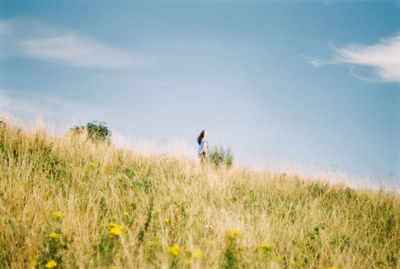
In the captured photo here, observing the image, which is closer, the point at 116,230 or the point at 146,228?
the point at 116,230

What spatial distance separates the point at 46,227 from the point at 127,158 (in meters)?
3.87

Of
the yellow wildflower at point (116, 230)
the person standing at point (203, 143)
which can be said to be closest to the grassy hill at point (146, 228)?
the yellow wildflower at point (116, 230)

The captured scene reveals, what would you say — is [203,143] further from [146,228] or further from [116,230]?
[116,230]

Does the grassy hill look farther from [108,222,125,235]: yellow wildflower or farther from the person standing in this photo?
the person standing

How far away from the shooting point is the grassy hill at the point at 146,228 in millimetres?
1846

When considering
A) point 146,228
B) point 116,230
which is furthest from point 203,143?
point 116,230

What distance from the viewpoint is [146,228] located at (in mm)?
2494

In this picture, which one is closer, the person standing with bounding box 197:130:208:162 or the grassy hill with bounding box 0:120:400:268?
the grassy hill with bounding box 0:120:400:268

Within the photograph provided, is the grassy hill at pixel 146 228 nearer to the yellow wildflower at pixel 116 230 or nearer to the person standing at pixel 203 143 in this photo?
the yellow wildflower at pixel 116 230

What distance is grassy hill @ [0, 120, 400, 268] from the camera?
6.06ft

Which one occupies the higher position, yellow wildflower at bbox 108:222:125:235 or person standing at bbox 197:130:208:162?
person standing at bbox 197:130:208:162

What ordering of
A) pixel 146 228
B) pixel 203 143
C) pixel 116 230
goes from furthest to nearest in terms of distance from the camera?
pixel 203 143
pixel 146 228
pixel 116 230

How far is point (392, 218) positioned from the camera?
414 cm

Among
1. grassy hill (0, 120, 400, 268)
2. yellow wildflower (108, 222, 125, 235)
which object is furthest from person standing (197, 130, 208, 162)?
yellow wildflower (108, 222, 125, 235)
